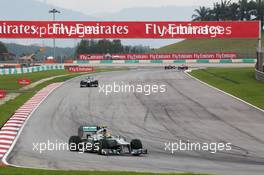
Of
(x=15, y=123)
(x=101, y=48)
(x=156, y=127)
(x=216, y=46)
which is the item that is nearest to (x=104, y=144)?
(x=156, y=127)

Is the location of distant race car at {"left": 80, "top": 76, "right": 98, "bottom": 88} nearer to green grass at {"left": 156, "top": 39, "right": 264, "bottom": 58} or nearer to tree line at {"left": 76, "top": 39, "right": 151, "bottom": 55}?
green grass at {"left": 156, "top": 39, "right": 264, "bottom": 58}

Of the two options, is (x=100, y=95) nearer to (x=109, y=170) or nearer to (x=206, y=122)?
(x=206, y=122)

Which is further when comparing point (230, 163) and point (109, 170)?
point (230, 163)

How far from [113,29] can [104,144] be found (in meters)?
33.0

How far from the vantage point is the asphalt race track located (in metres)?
17.8

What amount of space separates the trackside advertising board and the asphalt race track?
7472 mm

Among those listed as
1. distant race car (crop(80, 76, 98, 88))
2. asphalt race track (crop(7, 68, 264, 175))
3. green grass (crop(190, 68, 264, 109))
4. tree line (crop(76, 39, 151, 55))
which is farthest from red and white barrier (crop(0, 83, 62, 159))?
tree line (crop(76, 39, 151, 55))

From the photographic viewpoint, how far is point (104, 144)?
19.8m

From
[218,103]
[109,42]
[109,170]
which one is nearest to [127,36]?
[218,103]

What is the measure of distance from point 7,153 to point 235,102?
1812 centimetres

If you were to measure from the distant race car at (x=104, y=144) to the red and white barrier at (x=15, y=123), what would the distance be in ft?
8.37

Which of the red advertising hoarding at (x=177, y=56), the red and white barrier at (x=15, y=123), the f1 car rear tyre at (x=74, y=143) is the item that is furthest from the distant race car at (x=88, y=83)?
the red advertising hoarding at (x=177, y=56)

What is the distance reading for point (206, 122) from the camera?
91.9ft

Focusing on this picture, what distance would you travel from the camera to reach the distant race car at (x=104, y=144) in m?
19.7
